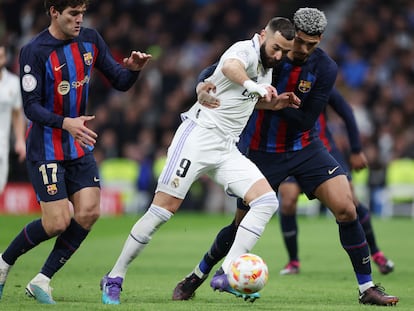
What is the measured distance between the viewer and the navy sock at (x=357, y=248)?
787 cm

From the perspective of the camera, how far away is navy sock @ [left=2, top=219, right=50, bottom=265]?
304 inches

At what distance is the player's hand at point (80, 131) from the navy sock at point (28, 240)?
0.86 metres

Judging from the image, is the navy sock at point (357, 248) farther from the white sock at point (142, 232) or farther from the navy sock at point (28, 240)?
the navy sock at point (28, 240)

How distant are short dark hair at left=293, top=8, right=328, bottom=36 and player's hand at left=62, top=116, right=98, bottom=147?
182cm

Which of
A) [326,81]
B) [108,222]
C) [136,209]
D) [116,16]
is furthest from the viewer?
[116,16]

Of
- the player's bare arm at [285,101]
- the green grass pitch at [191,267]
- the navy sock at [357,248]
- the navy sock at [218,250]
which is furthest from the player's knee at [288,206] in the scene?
the player's bare arm at [285,101]

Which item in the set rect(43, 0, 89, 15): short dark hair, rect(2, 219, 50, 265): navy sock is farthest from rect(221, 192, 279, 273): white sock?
rect(43, 0, 89, 15): short dark hair

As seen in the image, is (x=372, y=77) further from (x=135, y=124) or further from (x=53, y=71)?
(x=53, y=71)

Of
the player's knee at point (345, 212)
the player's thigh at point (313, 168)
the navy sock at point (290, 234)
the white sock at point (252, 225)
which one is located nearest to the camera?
the white sock at point (252, 225)

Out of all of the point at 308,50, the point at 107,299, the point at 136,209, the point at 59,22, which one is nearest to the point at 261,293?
the point at 107,299

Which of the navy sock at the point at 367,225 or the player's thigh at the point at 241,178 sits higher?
the player's thigh at the point at 241,178

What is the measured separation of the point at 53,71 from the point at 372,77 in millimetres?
14548

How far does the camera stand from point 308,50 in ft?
26.0

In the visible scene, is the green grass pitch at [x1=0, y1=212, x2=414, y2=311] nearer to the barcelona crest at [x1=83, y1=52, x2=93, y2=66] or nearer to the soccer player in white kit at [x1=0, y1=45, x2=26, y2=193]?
the soccer player in white kit at [x1=0, y1=45, x2=26, y2=193]
